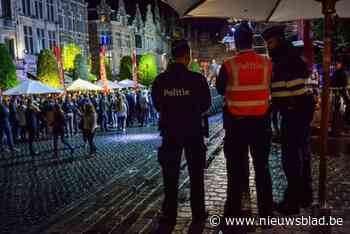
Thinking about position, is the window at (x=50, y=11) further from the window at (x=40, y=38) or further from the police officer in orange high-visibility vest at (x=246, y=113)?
the police officer in orange high-visibility vest at (x=246, y=113)

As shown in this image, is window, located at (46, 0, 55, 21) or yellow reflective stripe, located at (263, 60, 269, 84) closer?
yellow reflective stripe, located at (263, 60, 269, 84)

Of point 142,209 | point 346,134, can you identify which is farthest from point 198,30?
point 142,209

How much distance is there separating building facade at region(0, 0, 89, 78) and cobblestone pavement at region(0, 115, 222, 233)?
23.8 m

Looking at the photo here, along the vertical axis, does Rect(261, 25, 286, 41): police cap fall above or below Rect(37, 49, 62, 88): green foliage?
below

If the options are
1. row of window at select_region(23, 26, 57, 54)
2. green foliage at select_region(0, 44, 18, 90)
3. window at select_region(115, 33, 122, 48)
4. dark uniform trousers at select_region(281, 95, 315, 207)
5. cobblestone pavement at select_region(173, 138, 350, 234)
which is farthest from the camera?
window at select_region(115, 33, 122, 48)

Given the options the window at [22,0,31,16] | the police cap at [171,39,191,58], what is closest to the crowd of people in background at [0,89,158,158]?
the police cap at [171,39,191,58]

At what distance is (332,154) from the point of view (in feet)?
33.1

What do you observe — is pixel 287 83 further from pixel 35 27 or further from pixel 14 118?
pixel 35 27

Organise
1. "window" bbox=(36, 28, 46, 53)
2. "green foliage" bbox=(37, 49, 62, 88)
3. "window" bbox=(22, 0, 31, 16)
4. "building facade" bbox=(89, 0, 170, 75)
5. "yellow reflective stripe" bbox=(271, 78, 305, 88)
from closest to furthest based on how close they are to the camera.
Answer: "yellow reflective stripe" bbox=(271, 78, 305, 88) < "green foliage" bbox=(37, 49, 62, 88) < "window" bbox=(22, 0, 31, 16) < "window" bbox=(36, 28, 46, 53) < "building facade" bbox=(89, 0, 170, 75)

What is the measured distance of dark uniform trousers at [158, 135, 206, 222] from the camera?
5367mm

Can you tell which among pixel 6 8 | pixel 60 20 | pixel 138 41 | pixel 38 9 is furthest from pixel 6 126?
pixel 138 41

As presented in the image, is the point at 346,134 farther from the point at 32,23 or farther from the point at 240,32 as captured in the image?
the point at 32,23

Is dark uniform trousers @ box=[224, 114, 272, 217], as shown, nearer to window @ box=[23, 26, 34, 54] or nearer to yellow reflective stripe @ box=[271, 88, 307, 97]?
yellow reflective stripe @ box=[271, 88, 307, 97]

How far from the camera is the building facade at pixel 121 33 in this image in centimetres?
5866
